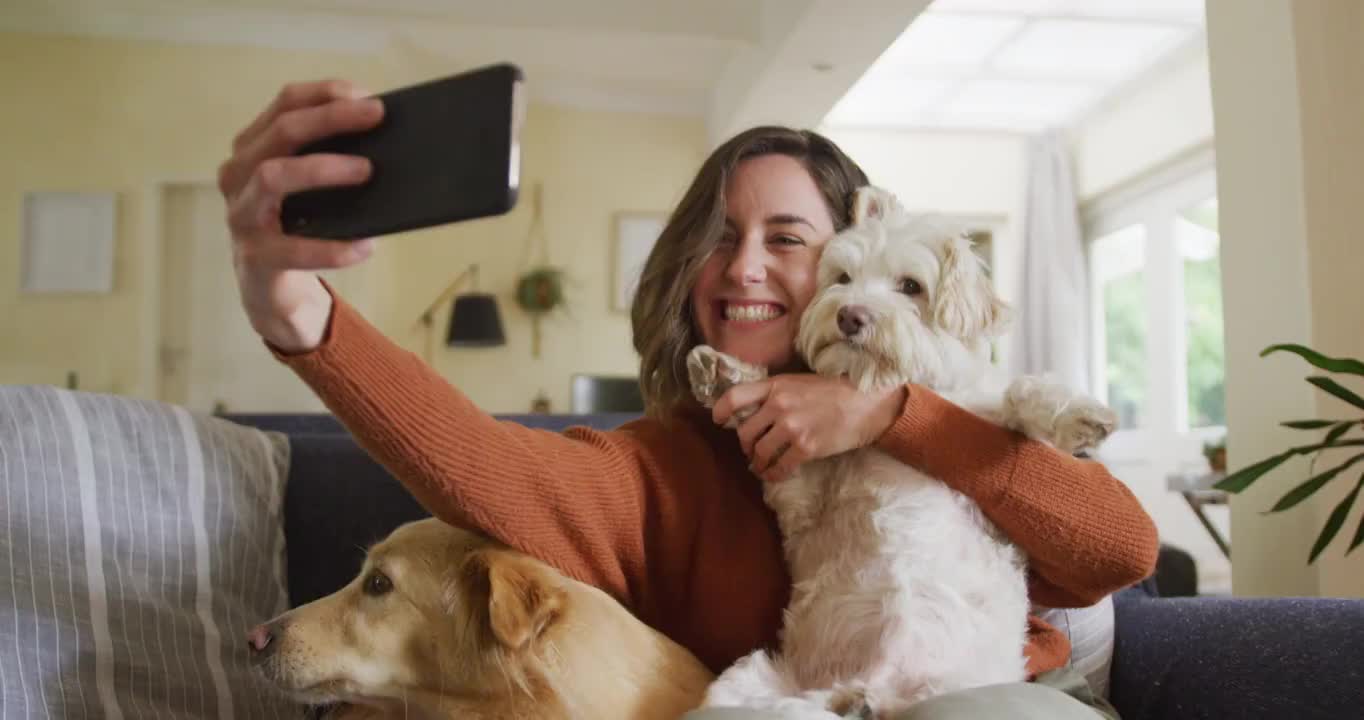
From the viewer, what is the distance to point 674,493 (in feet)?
4.22

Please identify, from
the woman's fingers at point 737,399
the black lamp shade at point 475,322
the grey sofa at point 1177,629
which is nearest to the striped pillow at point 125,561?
the grey sofa at point 1177,629

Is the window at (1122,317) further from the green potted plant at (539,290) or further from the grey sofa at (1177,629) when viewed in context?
the grey sofa at (1177,629)

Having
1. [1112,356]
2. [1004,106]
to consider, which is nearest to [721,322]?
[1004,106]

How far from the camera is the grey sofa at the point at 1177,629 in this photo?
4.33 feet

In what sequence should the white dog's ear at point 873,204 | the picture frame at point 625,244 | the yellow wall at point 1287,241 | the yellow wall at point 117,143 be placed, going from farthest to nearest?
the picture frame at point 625,244 → the yellow wall at point 117,143 → the yellow wall at point 1287,241 → the white dog's ear at point 873,204

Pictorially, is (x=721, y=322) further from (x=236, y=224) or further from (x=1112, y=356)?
(x=1112, y=356)

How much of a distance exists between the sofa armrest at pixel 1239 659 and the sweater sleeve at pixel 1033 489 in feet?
1.22

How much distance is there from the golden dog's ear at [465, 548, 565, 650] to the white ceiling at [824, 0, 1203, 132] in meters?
4.87

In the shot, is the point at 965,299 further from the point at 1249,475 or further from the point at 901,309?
the point at 1249,475

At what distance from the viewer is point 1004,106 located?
7086 mm

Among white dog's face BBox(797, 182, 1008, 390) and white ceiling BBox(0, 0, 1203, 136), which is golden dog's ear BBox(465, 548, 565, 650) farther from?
white ceiling BBox(0, 0, 1203, 136)

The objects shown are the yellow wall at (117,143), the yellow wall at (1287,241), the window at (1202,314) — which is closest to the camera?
the yellow wall at (1287,241)

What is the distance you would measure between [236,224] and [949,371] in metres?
0.89

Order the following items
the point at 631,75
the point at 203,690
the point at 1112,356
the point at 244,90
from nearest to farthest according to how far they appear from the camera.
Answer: the point at 203,690 → the point at 244,90 → the point at 631,75 → the point at 1112,356
